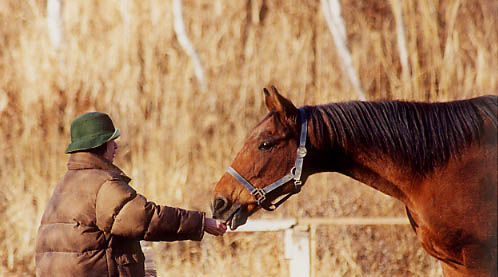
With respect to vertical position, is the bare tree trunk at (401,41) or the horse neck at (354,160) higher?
the bare tree trunk at (401,41)

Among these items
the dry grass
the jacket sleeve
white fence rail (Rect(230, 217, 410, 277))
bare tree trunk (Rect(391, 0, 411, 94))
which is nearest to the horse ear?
the jacket sleeve

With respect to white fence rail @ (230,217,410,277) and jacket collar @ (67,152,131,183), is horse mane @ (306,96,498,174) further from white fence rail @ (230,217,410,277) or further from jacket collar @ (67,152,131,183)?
white fence rail @ (230,217,410,277)

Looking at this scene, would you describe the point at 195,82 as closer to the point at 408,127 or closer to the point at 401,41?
the point at 401,41

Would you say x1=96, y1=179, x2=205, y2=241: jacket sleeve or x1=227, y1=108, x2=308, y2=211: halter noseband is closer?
x1=96, y1=179, x2=205, y2=241: jacket sleeve

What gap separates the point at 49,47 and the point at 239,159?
5719 mm

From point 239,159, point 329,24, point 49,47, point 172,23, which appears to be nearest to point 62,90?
point 49,47

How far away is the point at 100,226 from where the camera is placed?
3516 millimetres

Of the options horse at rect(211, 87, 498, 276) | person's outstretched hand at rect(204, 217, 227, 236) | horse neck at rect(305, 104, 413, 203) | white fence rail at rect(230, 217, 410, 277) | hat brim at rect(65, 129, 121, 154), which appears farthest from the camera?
white fence rail at rect(230, 217, 410, 277)

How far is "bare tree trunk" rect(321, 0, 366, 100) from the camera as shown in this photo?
8.80 metres

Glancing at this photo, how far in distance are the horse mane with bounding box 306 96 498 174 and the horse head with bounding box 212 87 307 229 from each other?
16 centimetres

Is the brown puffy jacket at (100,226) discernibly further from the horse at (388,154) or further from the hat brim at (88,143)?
the horse at (388,154)

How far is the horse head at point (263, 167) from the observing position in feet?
13.1

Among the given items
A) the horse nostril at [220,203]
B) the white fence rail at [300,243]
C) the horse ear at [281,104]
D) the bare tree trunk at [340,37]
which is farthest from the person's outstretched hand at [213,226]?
the bare tree trunk at [340,37]

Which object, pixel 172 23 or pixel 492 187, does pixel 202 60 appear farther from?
pixel 492 187
